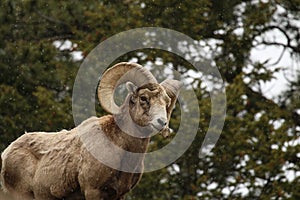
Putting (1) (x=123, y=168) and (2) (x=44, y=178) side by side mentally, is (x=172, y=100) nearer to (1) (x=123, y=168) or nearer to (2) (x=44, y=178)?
(1) (x=123, y=168)

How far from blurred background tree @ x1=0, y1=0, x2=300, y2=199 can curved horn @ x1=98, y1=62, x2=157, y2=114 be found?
12753 mm

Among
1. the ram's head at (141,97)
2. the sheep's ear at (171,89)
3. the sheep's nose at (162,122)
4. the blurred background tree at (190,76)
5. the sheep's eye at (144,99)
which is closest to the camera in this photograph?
the sheep's nose at (162,122)

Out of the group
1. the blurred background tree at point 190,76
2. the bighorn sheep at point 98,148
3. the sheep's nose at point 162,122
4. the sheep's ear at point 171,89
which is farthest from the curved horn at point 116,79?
the blurred background tree at point 190,76

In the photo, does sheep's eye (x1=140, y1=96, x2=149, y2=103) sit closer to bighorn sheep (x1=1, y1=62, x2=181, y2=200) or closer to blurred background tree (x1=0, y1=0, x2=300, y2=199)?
bighorn sheep (x1=1, y1=62, x2=181, y2=200)

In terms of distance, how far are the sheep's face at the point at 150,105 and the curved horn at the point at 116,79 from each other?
0.15m

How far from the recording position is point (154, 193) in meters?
24.8

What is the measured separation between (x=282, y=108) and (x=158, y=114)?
17.5 metres

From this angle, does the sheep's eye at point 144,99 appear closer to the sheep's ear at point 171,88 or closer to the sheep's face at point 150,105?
the sheep's face at point 150,105

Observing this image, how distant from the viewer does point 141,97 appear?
1048 cm

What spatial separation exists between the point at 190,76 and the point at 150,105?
1477 cm

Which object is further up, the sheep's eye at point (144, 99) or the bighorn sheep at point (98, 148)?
the sheep's eye at point (144, 99)

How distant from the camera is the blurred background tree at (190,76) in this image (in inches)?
979

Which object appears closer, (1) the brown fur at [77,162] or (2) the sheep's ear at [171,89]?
(1) the brown fur at [77,162]

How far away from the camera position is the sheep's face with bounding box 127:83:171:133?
10164 mm
